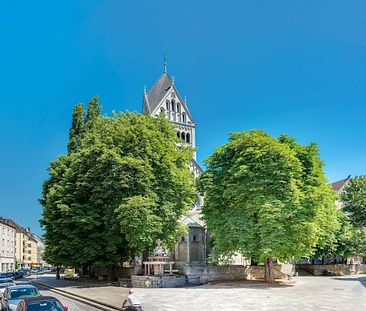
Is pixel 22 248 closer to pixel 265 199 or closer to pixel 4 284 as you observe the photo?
pixel 4 284

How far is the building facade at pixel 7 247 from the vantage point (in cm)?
9379

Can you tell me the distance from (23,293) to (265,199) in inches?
806

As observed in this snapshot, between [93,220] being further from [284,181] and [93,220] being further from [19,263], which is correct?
[19,263]

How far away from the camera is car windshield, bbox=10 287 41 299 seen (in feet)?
60.1

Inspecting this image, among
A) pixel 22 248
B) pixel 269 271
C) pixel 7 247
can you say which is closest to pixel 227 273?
pixel 269 271

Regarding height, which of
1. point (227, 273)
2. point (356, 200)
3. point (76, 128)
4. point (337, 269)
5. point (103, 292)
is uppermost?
point (76, 128)

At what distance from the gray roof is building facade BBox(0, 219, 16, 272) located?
45.8 metres

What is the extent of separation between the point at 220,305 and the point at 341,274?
35.5 meters

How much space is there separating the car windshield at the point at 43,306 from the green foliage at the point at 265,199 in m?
20.8

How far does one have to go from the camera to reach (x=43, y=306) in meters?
13.5

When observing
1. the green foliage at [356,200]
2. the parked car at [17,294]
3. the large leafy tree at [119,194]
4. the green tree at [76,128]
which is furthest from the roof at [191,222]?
the parked car at [17,294]

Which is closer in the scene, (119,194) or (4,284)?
(4,284)

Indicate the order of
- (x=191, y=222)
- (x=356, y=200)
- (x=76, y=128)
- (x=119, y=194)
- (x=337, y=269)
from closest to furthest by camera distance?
(x=119, y=194) < (x=337, y=269) < (x=76, y=128) < (x=191, y=222) < (x=356, y=200)

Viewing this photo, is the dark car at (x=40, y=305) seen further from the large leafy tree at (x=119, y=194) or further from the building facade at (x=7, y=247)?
the building facade at (x=7, y=247)
